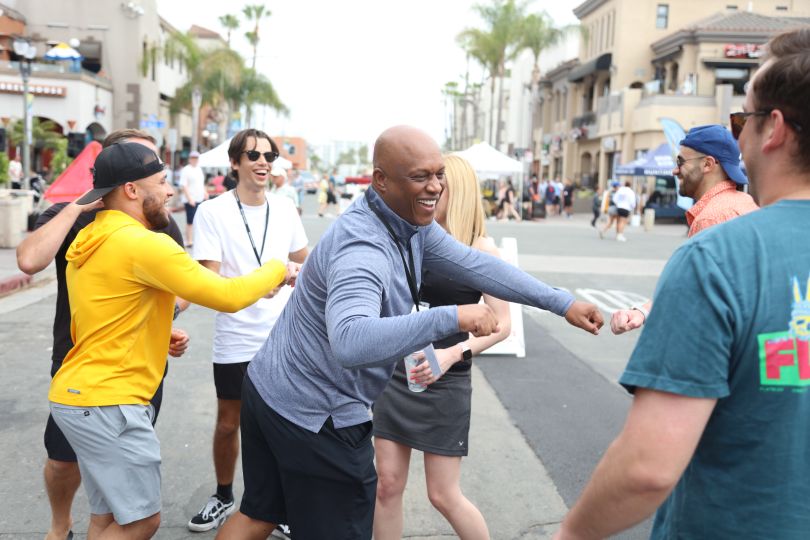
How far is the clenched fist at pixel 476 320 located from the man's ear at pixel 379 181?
21.6 inches

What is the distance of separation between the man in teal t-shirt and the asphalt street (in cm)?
262

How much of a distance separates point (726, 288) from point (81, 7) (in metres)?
46.7

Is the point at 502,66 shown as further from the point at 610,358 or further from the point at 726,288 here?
the point at 726,288

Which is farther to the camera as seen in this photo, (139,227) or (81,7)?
(81,7)

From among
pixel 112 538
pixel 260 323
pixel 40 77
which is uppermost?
pixel 40 77

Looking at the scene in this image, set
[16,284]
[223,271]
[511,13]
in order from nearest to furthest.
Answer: [223,271], [16,284], [511,13]

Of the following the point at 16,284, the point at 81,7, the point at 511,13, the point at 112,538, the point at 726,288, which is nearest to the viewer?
the point at 726,288

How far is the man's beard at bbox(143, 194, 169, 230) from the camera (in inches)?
116

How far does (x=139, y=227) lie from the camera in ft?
9.27

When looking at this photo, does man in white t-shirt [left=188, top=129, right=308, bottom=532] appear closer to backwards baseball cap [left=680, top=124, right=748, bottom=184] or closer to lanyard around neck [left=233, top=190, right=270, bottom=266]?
lanyard around neck [left=233, top=190, right=270, bottom=266]

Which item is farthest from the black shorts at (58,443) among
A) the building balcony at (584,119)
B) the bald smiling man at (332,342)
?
the building balcony at (584,119)

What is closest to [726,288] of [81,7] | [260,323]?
[260,323]

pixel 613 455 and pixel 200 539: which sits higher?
pixel 613 455

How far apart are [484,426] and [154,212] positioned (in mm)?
3535
